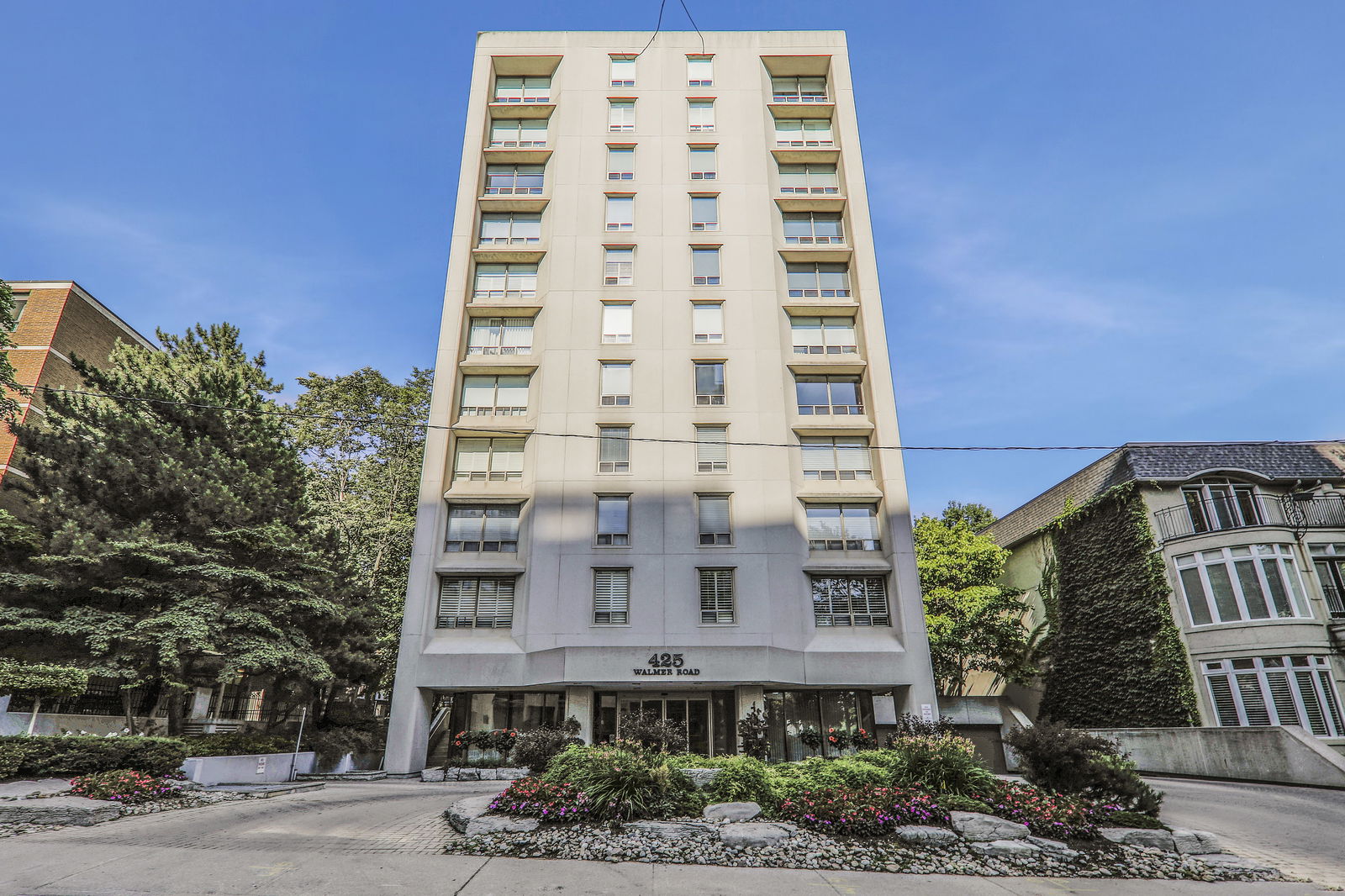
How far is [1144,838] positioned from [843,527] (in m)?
16.8

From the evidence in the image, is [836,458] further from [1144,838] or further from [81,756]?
[81,756]

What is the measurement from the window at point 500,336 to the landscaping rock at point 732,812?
21552 millimetres

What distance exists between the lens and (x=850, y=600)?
84.9 feet

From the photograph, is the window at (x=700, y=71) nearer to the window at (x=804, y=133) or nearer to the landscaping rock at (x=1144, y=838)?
the window at (x=804, y=133)

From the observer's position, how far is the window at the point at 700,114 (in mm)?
32750

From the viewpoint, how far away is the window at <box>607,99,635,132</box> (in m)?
32.7

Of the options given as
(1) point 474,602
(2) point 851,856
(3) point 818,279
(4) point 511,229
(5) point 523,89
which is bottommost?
(2) point 851,856

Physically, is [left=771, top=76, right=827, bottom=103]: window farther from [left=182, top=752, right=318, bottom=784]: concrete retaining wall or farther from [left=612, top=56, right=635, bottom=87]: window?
[left=182, top=752, right=318, bottom=784]: concrete retaining wall

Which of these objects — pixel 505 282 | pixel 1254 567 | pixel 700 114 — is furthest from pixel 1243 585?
pixel 505 282

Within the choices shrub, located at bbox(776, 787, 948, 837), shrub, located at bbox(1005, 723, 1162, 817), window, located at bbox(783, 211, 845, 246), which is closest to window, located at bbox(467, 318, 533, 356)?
window, located at bbox(783, 211, 845, 246)

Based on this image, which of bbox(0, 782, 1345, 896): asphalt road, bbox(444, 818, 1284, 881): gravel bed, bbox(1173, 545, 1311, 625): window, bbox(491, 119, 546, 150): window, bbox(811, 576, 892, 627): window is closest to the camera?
bbox(0, 782, 1345, 896): asphalt road

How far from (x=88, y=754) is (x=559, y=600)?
12936mm

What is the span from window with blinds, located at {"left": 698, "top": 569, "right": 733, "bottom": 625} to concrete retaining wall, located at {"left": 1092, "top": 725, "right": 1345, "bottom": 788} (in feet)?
43.5

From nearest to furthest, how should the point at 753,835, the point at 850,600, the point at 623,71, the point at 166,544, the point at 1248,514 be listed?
the point at 753,835
the point at 166,544
the point at 1248,514
the point at 850,600
the point at 623,71
